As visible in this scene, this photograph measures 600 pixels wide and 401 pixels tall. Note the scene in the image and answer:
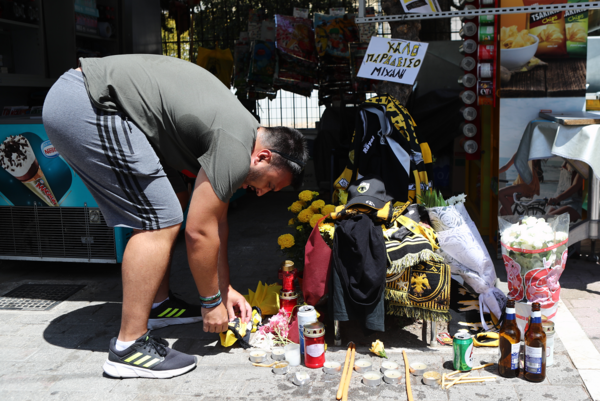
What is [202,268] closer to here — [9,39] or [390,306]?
[390,306]

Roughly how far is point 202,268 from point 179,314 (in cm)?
101

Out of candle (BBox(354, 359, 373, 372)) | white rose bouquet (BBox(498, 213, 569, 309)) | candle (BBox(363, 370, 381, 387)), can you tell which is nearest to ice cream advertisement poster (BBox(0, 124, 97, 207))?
candle (BBox(354, 359, 373, 372))

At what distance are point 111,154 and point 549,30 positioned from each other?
340cm

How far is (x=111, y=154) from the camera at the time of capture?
273cm

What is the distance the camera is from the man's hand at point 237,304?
3.26 metres

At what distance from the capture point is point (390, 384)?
2.74 metres

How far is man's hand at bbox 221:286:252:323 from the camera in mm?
3258

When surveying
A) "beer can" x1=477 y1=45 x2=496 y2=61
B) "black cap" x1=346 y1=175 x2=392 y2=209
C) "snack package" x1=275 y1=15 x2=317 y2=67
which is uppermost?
"snack package" x1=275 y1=15 x2=317 y2=67

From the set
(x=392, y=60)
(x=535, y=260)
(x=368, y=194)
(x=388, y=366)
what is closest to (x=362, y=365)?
(x=388, y=366)

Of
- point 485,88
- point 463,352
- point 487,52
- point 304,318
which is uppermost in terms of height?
point 487,52

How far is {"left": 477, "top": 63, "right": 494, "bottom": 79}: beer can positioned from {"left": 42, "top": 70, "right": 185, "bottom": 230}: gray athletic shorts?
293 cm

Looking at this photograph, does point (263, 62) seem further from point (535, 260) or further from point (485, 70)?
point (535, 260)

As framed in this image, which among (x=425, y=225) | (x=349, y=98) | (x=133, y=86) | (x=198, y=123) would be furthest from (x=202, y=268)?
(x=349, y=98)

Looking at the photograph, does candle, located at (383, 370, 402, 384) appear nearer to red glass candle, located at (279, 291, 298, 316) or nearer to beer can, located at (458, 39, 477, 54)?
red glass candle, located at (279, 291, 298, 316)
